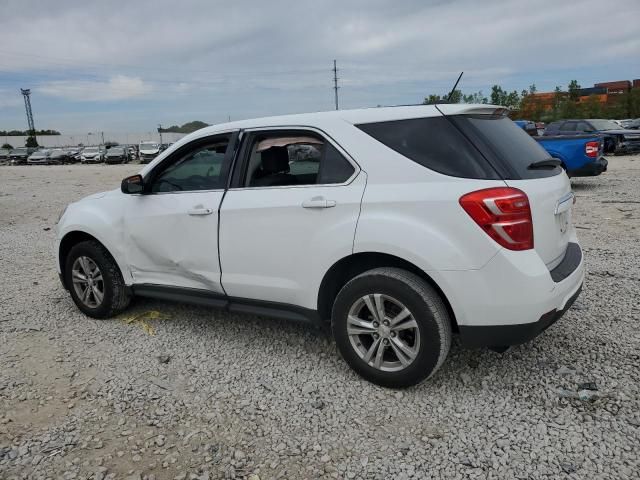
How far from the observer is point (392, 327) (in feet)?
10.1

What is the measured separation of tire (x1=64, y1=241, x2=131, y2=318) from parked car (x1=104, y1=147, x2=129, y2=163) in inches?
1620

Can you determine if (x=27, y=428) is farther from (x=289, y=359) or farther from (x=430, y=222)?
(x=430, y=222)

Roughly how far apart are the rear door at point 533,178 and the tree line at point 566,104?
1950 inches

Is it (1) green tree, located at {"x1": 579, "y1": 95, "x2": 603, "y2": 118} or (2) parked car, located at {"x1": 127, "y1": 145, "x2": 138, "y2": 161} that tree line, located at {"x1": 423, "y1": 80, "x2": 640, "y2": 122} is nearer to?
(1) green tree, located at {"x1": 579, "y1": 95, "x2": 603, "y2": 118}

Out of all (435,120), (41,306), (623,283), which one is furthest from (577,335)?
(41,306)

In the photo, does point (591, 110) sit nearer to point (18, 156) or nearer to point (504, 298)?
point (18, 156)

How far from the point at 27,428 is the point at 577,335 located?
381 cm

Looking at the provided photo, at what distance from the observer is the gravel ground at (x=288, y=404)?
2.58 metres

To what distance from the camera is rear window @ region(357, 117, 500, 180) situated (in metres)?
2.89

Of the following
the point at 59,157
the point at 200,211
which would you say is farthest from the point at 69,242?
the point at 59,157

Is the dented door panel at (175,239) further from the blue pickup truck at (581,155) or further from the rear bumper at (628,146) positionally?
the rear bumper at (628,146)

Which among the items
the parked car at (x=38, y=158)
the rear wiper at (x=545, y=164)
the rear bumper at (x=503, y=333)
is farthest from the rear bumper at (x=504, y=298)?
the parked car at (x=38, y=158)

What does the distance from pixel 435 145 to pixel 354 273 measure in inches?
38.3

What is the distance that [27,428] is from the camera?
298cm
